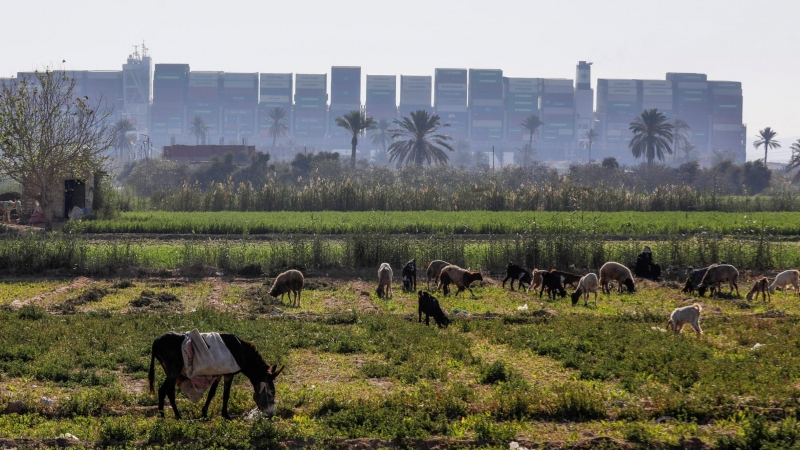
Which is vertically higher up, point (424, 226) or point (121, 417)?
point (424, 226)

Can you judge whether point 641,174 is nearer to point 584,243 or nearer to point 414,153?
point 414,153

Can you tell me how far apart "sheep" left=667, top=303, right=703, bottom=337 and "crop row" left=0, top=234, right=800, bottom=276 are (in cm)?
1015

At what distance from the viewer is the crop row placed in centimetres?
2409

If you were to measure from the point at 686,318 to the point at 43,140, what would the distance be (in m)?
32.3

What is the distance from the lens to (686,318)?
14.7m

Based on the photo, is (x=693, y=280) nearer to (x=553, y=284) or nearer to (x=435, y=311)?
(x=553, y=284)

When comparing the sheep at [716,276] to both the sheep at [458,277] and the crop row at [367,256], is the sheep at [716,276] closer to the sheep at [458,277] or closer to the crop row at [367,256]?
the crop row at [367,256]

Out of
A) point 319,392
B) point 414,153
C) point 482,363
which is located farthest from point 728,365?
point 414,153

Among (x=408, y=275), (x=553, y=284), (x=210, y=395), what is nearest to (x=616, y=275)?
(x=553, y=284)

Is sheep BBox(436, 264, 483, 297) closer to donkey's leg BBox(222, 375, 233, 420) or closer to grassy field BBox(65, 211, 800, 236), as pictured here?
donkey's leg BBox(222, 375, 233, 420)

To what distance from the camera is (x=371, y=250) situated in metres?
25.3

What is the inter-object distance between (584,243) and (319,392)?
16.5 metres

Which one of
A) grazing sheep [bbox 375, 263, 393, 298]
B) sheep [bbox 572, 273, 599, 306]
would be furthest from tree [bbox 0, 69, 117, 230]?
sheep [bbox 572, 273, 599, 306]

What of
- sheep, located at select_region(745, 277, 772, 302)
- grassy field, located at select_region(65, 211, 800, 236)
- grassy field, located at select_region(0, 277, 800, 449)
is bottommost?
grassy field, located at select_region(0, 277, 800, 449)
